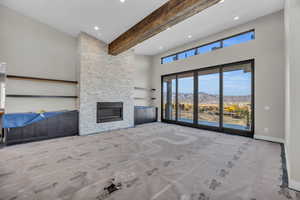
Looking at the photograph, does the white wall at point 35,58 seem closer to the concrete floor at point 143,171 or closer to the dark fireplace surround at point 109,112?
the dark fireplace surround at point 109,112

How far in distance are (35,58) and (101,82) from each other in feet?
7.22

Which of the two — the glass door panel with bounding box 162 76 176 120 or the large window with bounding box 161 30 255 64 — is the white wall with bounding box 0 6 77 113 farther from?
the large window with bounding box 161 30 255 64

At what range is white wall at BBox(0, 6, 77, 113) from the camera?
4.02 metres

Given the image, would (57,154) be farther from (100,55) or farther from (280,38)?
(280,38)

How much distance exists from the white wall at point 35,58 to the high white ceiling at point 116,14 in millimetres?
328

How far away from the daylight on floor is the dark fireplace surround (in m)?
0.04

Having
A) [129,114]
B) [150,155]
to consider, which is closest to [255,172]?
[150,155]

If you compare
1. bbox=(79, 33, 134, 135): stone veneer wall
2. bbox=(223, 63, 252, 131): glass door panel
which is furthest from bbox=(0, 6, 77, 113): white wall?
bbox=(223, 63, 252, 131): glass door panel

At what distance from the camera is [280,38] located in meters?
3.88

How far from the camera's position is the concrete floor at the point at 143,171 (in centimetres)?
172

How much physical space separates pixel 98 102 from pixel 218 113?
15.2 feet

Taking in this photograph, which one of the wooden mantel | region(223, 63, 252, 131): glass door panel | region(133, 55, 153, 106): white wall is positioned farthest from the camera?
region(133, 55, 153, 106): white wall

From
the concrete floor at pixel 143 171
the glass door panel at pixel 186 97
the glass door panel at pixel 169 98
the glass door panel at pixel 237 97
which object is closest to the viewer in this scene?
the concrete floor at pixel 143 171

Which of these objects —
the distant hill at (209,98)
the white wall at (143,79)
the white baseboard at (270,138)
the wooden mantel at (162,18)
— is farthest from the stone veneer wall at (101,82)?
the white baseboard at (270,138)
